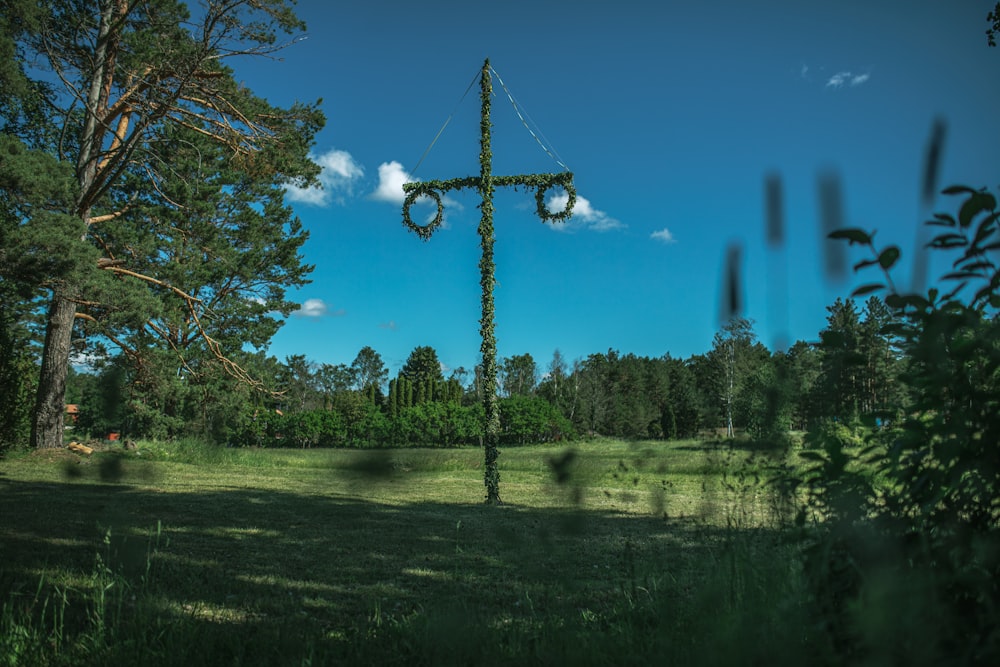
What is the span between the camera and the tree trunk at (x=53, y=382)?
51.2ft

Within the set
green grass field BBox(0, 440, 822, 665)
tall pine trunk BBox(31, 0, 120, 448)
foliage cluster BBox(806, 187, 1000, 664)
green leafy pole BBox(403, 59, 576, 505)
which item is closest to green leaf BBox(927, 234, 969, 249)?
foliage cluster BBox(806, 187, 1000, 664)

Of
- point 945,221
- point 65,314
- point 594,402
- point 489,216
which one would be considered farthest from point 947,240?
point 65,314

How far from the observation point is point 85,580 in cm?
405

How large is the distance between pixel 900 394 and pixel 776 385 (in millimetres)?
435

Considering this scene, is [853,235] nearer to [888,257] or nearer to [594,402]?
[888,257]

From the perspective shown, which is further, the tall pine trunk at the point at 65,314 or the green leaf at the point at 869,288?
the tall pine trunk at the point at 65,314

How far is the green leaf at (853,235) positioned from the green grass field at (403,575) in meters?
0.94

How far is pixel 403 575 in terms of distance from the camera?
480 centimetres

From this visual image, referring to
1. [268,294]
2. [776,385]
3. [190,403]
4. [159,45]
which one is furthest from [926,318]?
[268,294]

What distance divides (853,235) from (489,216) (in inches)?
355

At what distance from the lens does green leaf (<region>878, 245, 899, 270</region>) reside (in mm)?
1555

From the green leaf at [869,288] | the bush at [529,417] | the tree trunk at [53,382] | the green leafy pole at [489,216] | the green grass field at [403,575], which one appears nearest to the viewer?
the green leaf at [869,288]

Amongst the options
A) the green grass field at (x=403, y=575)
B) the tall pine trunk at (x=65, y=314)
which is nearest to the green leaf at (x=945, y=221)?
the green grass field at (x=403, y=575)

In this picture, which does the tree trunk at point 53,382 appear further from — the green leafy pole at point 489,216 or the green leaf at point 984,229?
the green leaf at point 984,229
